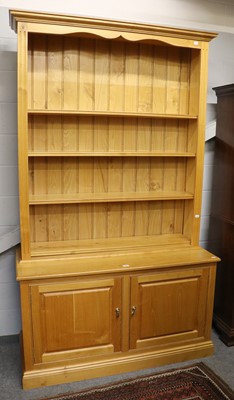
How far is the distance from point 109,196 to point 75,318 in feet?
2.83

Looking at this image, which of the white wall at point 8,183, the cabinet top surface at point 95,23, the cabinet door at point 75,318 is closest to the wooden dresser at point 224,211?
the cabinet top surface at point 95,23

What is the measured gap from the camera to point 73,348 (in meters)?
2.29

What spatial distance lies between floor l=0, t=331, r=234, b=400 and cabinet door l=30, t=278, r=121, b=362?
18cm

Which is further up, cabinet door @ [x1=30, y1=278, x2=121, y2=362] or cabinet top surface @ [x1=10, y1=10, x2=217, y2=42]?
cabinet top surface @ [x1=10, y1=10, x2=217, y2=42]

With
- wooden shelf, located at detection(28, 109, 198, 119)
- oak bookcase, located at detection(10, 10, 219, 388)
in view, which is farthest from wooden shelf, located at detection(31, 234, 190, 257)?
wooden shelf, located at detection(28, 109, 198, 119)

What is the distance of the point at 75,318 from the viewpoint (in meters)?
2.24

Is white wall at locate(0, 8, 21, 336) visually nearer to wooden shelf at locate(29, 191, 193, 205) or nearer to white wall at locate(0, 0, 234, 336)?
white wall at locate(0, 0, 234, 336)

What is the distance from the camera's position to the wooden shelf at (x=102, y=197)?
2345 millimetres

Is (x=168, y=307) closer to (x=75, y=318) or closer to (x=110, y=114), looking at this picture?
(x=75, y=318)

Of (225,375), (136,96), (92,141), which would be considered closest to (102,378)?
(225,375)

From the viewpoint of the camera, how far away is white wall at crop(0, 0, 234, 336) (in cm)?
241

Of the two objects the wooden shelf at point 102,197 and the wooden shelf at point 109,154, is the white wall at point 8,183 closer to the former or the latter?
the wooden shelf at point 102,197

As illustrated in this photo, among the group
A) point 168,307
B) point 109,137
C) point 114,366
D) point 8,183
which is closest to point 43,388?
point 114,366

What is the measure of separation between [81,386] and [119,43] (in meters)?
2.36
